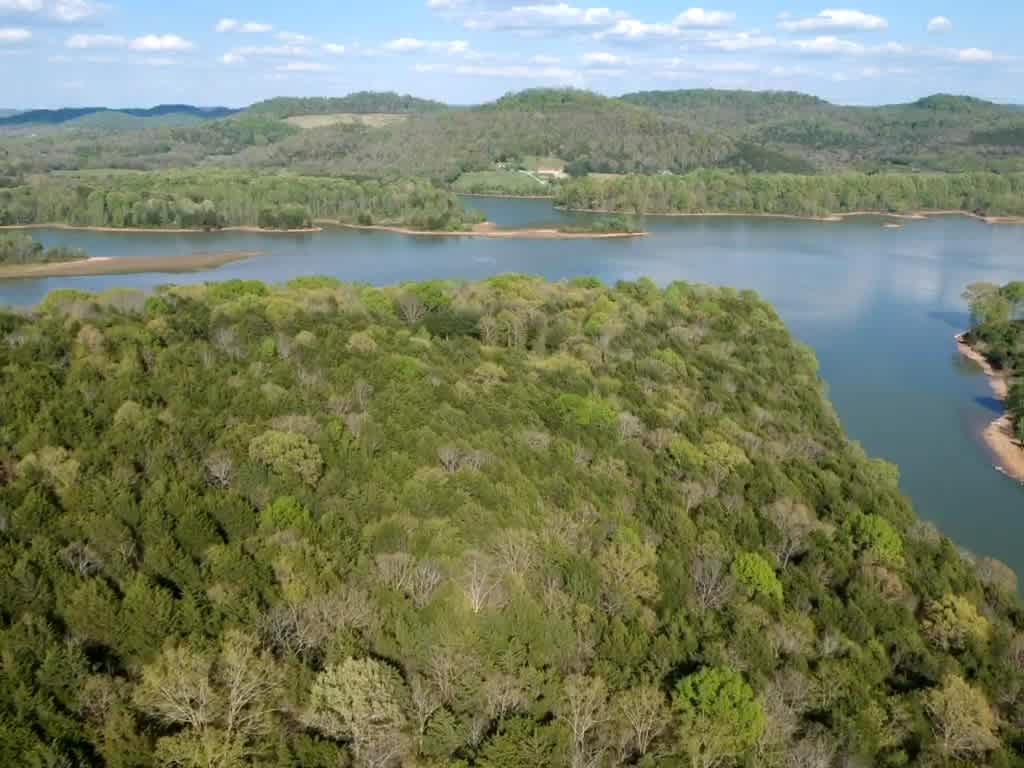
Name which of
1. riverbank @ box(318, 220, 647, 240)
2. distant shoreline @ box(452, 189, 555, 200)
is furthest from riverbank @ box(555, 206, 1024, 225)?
riverbank @ box(318, 220, 647, 240)

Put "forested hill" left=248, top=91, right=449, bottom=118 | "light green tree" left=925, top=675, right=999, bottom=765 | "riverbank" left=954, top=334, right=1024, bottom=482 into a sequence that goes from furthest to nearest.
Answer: "forested hill" left=248, top=91, right=449, bottom=118, "riverbank" left=954, top=334, right=1024, bottom=482, "light green tree" left=925, top=675, right=999, bottom=765

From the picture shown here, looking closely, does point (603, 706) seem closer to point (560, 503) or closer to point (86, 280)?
point (560, 503)

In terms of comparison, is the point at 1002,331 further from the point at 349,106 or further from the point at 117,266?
the point at 349,106

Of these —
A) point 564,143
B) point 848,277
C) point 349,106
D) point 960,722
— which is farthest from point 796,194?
point 349,106

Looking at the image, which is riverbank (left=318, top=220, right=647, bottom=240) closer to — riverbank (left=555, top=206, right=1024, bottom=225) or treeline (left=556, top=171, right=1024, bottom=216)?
riverbank (left=555, top=206, right=1024, bottom=225)

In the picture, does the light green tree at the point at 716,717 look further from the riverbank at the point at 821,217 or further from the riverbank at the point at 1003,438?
the riverbank at the point at 821,217

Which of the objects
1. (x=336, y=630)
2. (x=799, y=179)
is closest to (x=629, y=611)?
(x=336, y=630)
